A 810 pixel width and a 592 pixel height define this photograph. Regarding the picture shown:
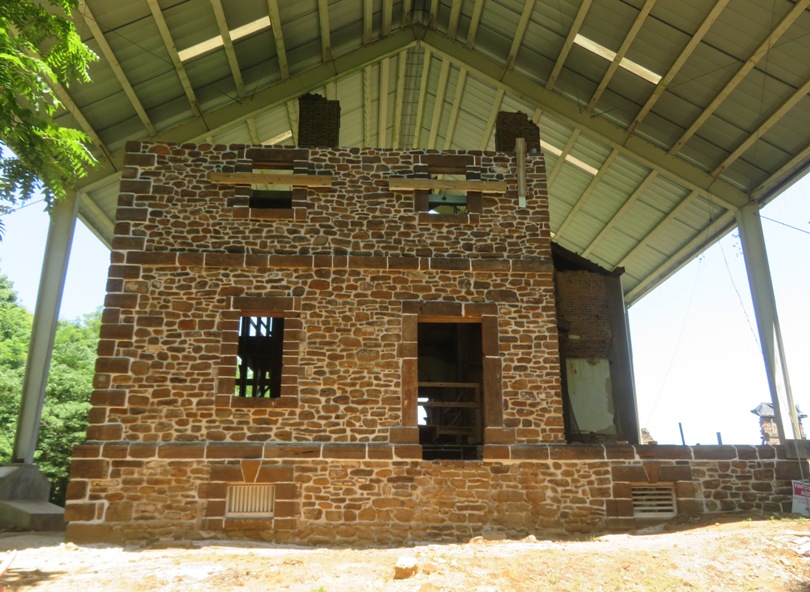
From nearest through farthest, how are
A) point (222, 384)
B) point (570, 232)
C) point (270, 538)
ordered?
point (270, 538) → point (222, 384) → point (570, 232)

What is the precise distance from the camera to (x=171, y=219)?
11414 mm

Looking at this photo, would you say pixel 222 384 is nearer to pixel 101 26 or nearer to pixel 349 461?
pixel 349 461

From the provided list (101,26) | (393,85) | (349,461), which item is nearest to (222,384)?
(349,461)

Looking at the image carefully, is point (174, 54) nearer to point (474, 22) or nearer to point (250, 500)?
point (474, 22)

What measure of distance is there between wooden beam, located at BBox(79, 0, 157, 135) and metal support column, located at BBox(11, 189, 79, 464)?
6.99ft

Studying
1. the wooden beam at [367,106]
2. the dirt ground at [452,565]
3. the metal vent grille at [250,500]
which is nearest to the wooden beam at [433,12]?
the wooden beam at [367,106]

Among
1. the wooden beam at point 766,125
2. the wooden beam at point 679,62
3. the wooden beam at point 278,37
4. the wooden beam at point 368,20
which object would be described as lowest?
the wooden beam at point 766,125

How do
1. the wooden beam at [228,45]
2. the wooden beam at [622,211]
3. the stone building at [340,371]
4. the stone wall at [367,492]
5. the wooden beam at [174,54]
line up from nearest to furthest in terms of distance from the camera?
the stone wall at [367,492]
the stone building at [340,371]
the wooden beam at [174,54]
the wooden beam at [228,45]
the wooden beam at [622,211]

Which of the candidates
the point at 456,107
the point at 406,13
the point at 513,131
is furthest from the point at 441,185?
the point at 456,107

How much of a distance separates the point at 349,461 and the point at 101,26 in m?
8.65

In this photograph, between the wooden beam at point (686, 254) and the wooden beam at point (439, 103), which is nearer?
the wooden beam at point (686, 254)

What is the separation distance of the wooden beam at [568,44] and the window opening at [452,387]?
595 cm

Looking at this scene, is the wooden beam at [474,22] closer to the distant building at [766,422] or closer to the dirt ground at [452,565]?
the dirt ground at [452,565]

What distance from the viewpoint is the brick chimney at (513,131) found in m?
12.9
